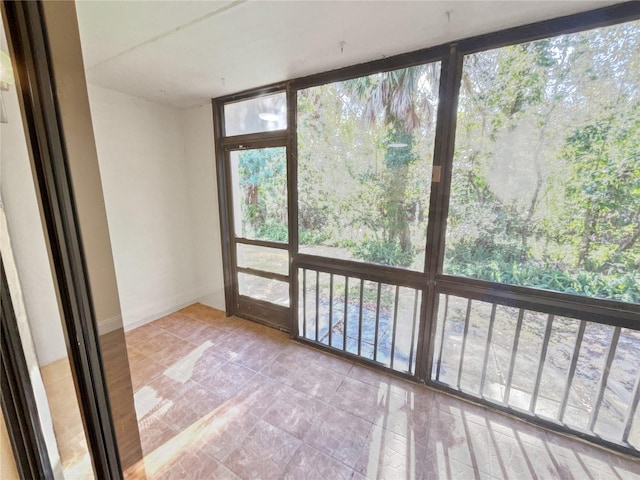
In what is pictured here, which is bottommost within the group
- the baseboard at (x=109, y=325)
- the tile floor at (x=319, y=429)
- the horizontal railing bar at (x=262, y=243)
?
the tile floor at (x=319, y=429)

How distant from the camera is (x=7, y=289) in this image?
0.70 meters

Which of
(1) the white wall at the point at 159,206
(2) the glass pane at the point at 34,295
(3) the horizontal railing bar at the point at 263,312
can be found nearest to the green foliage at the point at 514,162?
(3) the horizontal railing bar at the point at 263,312

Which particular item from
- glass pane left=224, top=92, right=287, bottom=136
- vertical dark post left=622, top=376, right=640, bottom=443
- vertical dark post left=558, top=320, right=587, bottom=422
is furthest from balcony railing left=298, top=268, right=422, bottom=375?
glass pane left=224, top=92, right=287, bottom=136

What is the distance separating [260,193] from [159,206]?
45.8 inches

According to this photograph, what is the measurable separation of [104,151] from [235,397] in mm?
2218

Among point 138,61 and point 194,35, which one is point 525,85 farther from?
point 138,61

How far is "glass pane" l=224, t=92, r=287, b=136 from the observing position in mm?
2416

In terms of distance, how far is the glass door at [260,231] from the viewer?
2.60 meters

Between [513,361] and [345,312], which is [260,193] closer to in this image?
[345,312]

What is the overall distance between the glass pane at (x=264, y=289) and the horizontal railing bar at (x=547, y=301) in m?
1.54

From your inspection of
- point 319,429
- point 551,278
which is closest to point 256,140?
point 319,429

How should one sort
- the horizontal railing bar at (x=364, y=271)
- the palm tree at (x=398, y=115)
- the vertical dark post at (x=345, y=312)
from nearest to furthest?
the palm tree at (x=398, y=115) < the horizontal railing bar at (x=364, y=271) < the vertical dark post at (x=345, y=312)

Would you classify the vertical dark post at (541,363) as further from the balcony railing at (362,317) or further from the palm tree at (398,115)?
the palm tree at (398,115)

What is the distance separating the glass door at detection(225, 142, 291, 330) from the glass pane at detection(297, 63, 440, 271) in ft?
1.04
